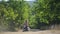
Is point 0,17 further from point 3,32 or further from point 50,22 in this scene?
point 50,22

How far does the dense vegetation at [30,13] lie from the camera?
2.00 metres

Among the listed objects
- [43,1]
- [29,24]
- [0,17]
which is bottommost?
[29,24]

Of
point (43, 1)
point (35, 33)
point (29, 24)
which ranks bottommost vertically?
point (35, 33)

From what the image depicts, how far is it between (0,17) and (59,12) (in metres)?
1.05

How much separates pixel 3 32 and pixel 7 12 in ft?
1.17

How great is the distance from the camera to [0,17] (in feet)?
6.54

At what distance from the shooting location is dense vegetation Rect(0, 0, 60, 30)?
1995 millimetres

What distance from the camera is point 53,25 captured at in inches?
79.0

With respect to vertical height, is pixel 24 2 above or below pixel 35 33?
above

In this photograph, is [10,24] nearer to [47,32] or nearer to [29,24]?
[29,24]

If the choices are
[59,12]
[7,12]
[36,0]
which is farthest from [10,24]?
[59,12]

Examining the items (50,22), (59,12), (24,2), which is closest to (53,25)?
(50,22)

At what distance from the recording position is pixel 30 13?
1996mm

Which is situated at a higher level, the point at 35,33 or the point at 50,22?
the point at 50,22
